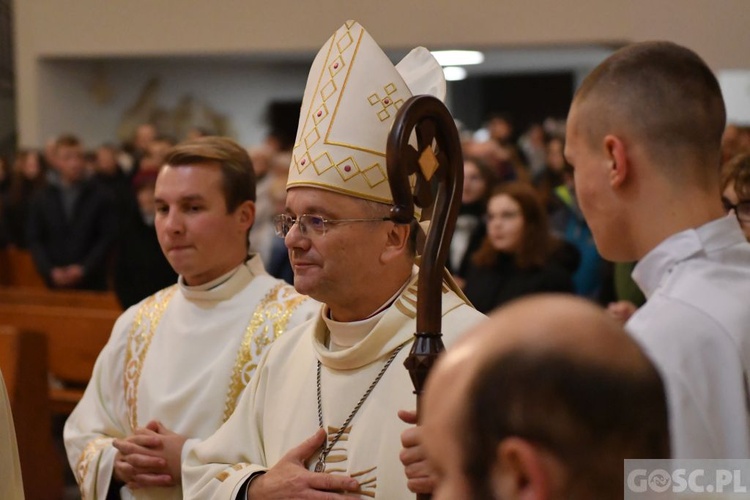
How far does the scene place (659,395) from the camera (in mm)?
1295

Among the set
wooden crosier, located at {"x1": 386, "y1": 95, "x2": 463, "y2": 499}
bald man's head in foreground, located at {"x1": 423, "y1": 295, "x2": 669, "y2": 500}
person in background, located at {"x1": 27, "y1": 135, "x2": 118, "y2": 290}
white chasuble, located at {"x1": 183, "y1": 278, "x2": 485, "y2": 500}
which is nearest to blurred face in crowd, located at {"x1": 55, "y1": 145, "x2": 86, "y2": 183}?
person in background, located at {"x1": 27, "y1": 135, "x2": 118, "y2": 290}

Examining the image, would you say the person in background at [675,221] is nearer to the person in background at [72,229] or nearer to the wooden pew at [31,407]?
the wooden pew at [31,407]

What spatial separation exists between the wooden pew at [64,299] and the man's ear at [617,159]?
19.8ft

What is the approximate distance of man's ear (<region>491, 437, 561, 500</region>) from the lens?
48.8 inches

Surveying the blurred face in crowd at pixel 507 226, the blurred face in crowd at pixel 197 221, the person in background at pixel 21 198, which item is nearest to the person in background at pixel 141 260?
the blurred face in crowd at pixel 507 226

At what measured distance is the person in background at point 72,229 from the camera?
404 inches

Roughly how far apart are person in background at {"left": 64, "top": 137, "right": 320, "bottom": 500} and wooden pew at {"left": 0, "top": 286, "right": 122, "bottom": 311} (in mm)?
3891

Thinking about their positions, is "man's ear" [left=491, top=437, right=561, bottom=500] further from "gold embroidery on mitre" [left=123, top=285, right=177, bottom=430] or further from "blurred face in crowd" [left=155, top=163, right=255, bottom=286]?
"gold embroidery on mitre" [left=123, top=285, right=177, bottom=430]

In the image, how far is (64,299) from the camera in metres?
8.76

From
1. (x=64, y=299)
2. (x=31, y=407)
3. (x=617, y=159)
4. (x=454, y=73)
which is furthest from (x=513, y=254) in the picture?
(x=454, y=73)

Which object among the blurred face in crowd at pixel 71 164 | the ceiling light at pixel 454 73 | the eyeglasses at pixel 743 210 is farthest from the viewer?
the ceiling light at pixel 454 73

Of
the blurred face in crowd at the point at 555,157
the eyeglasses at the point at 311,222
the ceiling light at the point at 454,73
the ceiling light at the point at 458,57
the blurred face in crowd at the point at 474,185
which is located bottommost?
the eyeglasses at the point at 311,222

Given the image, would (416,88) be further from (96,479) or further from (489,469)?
(489,469)

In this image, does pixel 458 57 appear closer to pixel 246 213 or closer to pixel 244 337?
pixel 246 213
